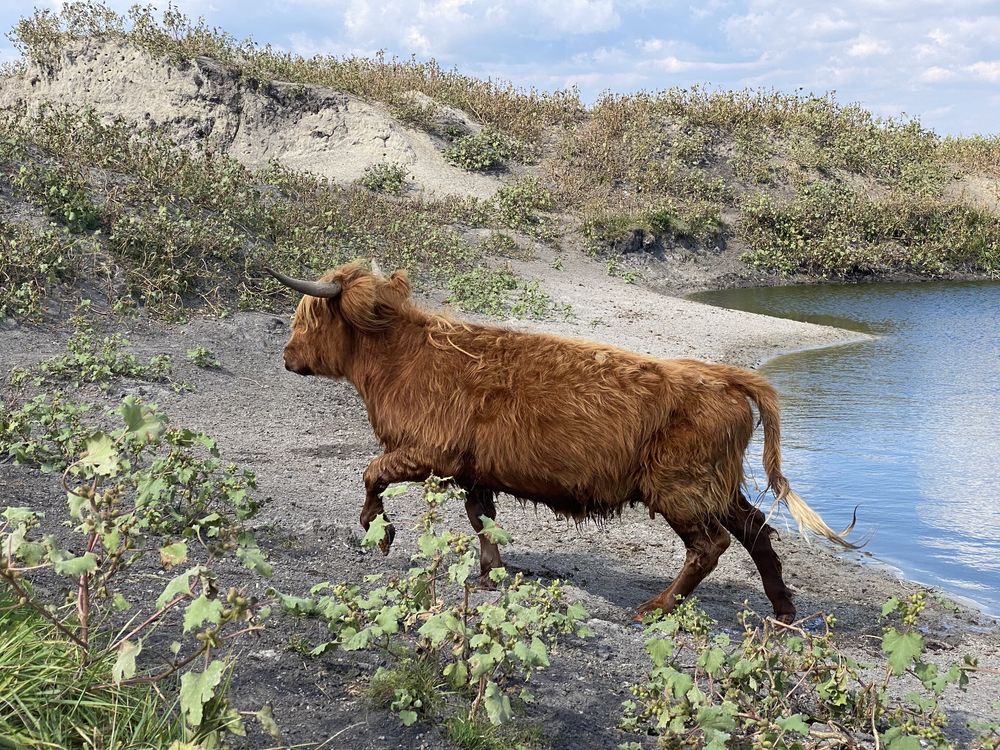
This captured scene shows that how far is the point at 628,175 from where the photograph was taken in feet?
82.6

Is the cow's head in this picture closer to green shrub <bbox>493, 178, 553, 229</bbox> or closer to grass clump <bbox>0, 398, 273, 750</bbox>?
grass clump <bbox>0, 398, 273, 750</bbox>

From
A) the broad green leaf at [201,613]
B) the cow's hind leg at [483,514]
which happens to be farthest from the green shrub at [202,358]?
the broad green leaf at [201,613]

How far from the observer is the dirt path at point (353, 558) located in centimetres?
382

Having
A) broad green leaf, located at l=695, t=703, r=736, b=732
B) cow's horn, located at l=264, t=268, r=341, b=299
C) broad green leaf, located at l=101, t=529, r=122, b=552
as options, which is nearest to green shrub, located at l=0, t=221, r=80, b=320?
cow's horn, located at l=264, t=268, r=341, b=299

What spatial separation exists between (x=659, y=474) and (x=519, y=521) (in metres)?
2.26

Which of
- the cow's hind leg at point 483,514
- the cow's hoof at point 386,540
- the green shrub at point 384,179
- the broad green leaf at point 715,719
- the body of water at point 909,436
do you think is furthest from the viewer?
the green shrub at point 384,179

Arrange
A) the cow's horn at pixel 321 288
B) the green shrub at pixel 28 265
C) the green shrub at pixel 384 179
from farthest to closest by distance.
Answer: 1. the green shrub at pixel 384 179
2. the green shrub at pixel 28 265
3. the cow's horn at pixel 321 288

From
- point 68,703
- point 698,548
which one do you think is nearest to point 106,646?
point 68,703

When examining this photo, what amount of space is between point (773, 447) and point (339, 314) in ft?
8.64

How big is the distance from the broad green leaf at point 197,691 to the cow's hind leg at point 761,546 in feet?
10.8

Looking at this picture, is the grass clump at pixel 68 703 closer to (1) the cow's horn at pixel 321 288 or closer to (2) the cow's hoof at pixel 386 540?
(2) the cow's hoof at pixel 386 540

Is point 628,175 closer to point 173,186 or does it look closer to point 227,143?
point 227,143

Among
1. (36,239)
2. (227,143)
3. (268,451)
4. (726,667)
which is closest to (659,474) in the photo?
(726,667)

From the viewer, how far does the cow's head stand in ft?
19.4
